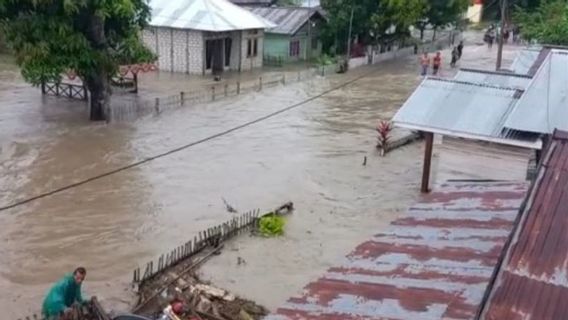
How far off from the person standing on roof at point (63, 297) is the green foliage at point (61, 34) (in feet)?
45.3

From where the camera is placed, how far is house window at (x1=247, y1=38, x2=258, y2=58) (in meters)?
39.1

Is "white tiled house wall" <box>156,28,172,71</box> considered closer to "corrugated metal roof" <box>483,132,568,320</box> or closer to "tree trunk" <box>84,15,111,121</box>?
"tree trunk" <box>84,15,111,121</box>

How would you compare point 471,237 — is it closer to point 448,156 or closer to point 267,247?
point 267,247

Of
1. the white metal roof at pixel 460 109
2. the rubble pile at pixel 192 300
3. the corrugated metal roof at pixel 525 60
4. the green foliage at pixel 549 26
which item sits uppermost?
the green foliage at pixel 549 26

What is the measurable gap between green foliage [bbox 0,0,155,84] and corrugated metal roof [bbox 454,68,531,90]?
11.5 meters

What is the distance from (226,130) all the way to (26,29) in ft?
24.0

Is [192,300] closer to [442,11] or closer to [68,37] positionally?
[68,37]

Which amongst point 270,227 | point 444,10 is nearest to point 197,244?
point 270,227

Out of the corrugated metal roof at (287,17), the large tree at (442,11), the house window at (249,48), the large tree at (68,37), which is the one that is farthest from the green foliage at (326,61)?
the large tree at (68,37)

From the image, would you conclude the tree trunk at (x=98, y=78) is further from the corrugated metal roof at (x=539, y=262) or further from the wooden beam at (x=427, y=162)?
the corrugated metal roof at (x=539, y=262)

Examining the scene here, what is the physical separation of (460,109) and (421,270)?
8834 millimetres

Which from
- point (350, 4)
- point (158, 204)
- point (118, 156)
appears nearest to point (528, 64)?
point (158, 204)

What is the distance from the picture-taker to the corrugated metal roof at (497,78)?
14.9 meters

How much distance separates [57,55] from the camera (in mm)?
22672
